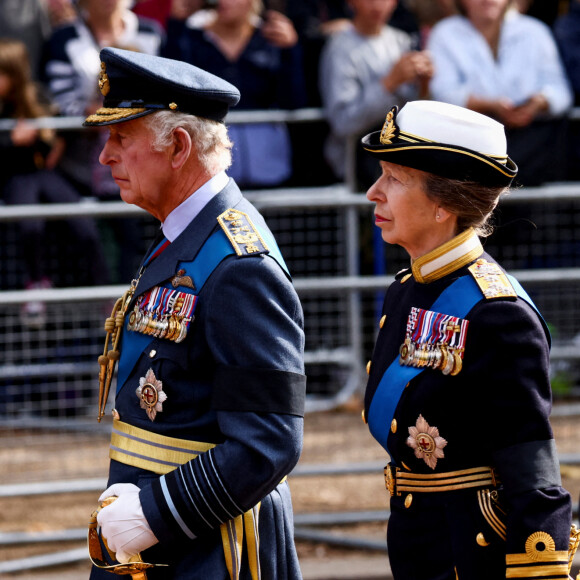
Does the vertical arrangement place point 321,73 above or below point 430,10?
below

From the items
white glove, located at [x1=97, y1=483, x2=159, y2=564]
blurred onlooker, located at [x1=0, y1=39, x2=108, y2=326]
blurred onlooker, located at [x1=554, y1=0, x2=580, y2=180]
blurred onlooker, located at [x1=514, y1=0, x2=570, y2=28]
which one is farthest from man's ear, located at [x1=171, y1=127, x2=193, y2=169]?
blurred onlooker, located at [x1=514, y1=0, x2=570, y2=28]

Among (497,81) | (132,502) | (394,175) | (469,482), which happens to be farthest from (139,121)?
(497,81)

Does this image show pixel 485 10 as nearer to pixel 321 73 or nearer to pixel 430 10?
pixel 430 10

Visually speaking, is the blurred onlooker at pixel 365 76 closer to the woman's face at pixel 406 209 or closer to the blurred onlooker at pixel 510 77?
the blurred onlooker at pixel 510 77

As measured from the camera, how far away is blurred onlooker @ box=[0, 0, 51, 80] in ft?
22.4

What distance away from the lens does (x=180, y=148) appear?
260 cm

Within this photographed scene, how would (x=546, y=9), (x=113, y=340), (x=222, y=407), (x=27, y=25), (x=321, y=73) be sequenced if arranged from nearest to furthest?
(x=222, y=407)
(x=113, y=340)
(x=321, y=73)
(x=27, y=25)
(x=546, y=9)

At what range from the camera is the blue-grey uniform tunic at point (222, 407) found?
94.3 inches

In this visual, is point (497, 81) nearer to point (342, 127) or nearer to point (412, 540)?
point (342, 127)

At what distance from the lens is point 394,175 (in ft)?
8.67

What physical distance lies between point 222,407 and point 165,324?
255 millimetres

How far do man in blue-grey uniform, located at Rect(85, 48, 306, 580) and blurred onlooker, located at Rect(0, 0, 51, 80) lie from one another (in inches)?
173

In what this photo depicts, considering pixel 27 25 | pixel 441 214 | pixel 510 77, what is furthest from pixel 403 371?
pixel 27 25

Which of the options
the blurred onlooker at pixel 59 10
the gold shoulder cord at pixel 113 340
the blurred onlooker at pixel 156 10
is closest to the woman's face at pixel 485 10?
the blurred onlooker at pixel 156 10
